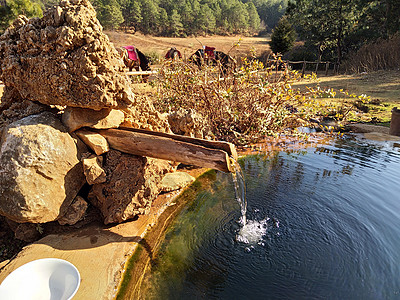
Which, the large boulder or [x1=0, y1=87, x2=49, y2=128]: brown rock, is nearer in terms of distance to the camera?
the large boulder

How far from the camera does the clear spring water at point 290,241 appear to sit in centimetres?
265

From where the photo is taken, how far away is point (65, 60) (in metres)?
3.02

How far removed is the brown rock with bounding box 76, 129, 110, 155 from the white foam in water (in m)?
2.09

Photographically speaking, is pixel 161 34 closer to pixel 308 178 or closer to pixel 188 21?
pixel 188 21

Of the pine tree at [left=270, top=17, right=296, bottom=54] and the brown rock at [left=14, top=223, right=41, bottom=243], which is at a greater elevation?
the pine tree at [left=270, top=17, right=296, bottom=54]

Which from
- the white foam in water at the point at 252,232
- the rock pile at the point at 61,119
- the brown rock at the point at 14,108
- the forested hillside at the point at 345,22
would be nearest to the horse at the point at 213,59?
the rock pile at the point at 61,119

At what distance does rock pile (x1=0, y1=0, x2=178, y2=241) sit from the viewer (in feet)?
9.37

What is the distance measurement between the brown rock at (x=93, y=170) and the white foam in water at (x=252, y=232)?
1.91 metres

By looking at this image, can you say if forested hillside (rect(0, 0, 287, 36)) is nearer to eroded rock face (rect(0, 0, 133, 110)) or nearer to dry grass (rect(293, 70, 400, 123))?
dry grass (rect(293, 70, 400, 123))

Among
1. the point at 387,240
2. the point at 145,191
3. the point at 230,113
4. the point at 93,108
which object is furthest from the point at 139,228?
the point at 230,113

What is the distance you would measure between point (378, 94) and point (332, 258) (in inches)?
411

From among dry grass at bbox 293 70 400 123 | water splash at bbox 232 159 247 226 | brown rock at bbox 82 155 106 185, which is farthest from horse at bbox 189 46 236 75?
dry grass at bbox 293 70 400 123

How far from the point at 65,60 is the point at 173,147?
158 centimetres

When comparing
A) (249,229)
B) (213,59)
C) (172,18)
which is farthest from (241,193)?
(172,18)
